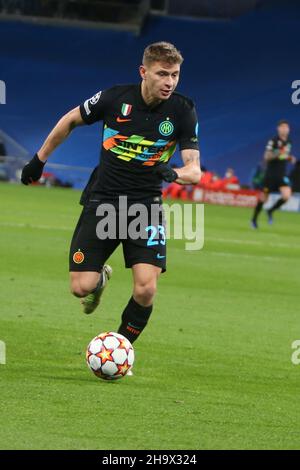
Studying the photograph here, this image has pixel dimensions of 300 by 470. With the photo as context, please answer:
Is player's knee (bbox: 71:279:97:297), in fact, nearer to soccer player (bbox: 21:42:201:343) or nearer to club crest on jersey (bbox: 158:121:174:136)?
soccer player (bbox: 21:42:201:343)

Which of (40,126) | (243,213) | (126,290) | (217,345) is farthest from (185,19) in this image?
(217,345)

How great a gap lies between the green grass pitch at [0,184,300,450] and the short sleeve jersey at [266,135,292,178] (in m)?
7.16

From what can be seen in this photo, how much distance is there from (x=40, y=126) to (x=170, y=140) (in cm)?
3334

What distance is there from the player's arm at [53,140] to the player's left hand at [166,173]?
100 centimetres

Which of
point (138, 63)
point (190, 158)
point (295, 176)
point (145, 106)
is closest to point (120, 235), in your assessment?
point (190, 158)

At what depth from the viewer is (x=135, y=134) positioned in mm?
8461

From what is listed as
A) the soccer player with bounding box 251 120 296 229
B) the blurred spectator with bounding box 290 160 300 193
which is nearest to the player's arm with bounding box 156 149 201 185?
the soccer player with bounding box 251 120 296 229

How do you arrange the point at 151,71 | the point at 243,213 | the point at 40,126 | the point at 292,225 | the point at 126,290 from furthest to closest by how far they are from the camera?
the point at 40,126, the point at 243,213, the point at 292,225, the point at 126,290, the point at 151,71

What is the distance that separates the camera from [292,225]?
28219 mm

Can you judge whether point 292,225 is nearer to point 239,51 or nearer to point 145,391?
point 239,51

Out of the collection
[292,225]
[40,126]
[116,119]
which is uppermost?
[40,126]

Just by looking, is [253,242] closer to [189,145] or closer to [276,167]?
[276,167]

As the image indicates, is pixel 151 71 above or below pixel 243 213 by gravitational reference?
below

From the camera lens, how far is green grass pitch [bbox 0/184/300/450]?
21.1 ft
